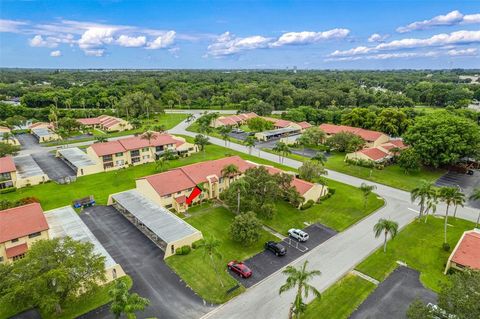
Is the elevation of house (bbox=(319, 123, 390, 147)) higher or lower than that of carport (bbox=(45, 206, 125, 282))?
higher

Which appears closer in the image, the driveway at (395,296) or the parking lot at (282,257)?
the driveway at (395,296)

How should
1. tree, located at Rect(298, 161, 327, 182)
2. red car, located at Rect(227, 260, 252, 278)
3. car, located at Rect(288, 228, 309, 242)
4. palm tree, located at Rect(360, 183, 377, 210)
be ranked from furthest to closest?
tree, located at Rect(298, 161, 327, 182)
palm tree, located at Rect(360, 183, 377, 210)
car, located at Rect(288, 228, 309, 242)
red car, located at Rect(227, 260, 252, 278)

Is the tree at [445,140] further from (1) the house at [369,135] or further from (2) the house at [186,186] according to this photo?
(2) the house at [186,186]

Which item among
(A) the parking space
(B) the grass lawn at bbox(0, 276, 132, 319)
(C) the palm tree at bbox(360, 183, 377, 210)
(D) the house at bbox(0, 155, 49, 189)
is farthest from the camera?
(A) the parking space

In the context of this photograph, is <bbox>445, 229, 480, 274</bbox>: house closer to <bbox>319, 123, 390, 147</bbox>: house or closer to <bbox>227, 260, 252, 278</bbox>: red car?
<bbox>227, 260, 252, 278</bbox>: red car

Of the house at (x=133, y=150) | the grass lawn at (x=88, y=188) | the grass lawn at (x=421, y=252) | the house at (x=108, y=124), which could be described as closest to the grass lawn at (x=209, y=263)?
the grass lawn at (x=421, y=252)

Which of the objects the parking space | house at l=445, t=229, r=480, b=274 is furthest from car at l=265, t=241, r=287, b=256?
the parking space

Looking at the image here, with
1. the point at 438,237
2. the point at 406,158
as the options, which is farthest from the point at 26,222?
the point at 406,158
